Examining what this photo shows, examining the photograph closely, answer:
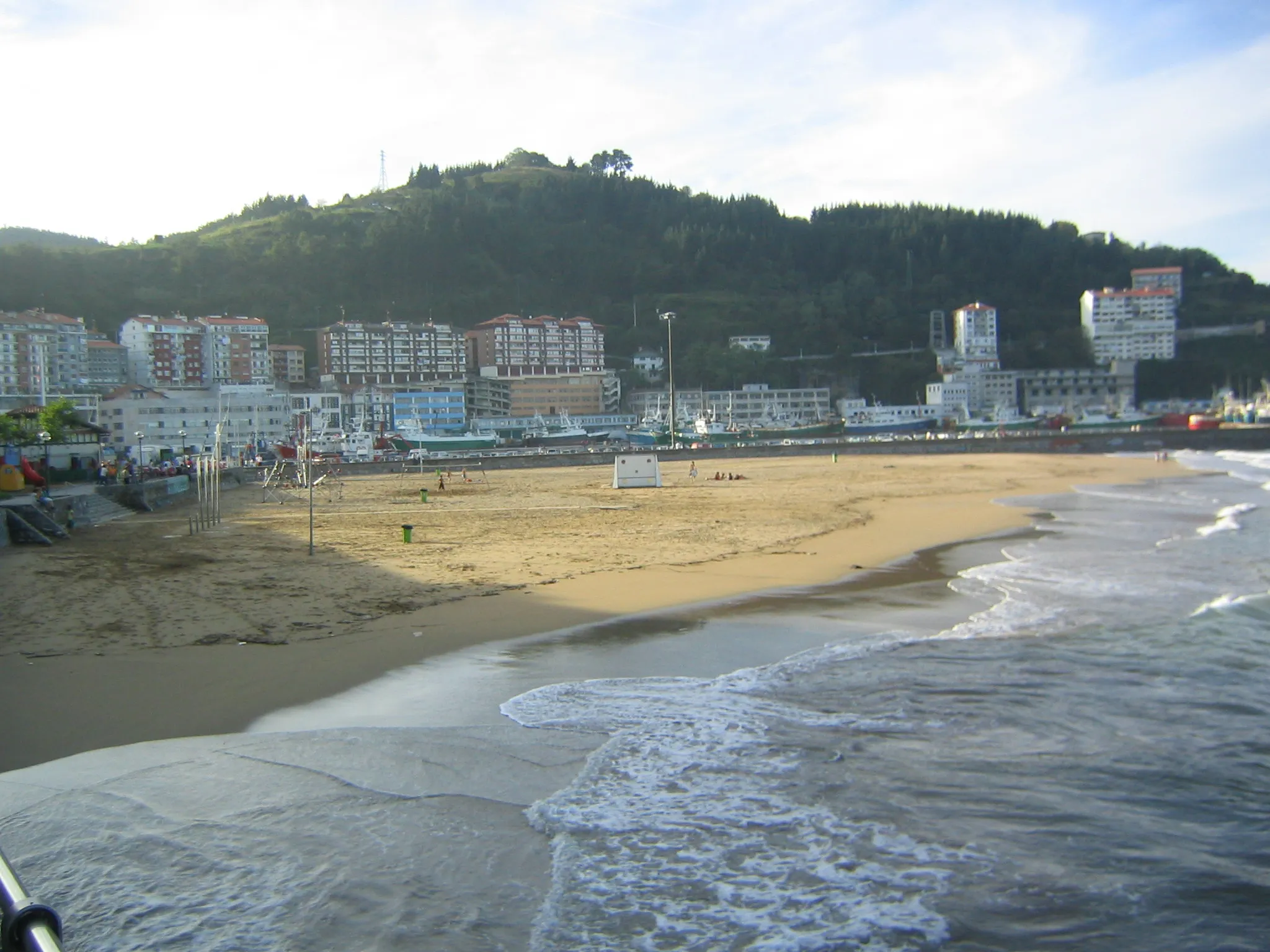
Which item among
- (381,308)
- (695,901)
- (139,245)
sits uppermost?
(139,245)

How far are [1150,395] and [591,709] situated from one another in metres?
111

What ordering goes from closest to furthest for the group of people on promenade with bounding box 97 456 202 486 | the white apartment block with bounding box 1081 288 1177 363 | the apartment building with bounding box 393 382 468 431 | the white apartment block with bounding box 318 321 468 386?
the group of people on promenade with bounding box 97 456 202 486, the apartment building with bounding box 393 382 468 431, the white apartment block with bounding box 318 321 468 386, the white apartment block with bounding box 1081 288 1177 363

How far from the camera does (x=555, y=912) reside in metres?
3.84

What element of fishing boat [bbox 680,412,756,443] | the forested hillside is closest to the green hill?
the forested hillside

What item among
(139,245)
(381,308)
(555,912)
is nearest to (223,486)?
(555,912)

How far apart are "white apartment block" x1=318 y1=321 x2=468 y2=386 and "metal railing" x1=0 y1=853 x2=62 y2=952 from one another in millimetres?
87923

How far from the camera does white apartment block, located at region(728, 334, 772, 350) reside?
334 ft

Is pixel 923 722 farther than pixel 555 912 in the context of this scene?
Yes

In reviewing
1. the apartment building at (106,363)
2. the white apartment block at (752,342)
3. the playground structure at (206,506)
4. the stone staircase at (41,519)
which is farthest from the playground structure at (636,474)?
the white apartment block at (752,342)

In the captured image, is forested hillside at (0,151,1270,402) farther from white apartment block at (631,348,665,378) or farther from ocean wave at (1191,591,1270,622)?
ocean wave at (1191,591,1270,622)

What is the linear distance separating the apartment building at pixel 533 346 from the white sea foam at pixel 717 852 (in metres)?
86.7

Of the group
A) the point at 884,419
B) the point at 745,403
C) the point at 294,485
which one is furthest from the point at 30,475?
the point at 745,403

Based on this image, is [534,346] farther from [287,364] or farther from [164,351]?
[164,351]

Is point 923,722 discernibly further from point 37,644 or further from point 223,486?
point 223,486
